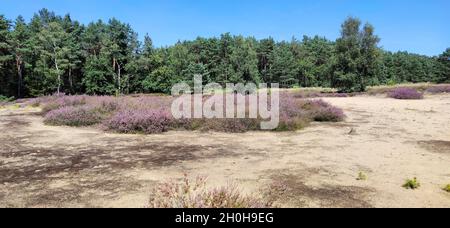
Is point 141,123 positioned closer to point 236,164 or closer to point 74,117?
point 74,117

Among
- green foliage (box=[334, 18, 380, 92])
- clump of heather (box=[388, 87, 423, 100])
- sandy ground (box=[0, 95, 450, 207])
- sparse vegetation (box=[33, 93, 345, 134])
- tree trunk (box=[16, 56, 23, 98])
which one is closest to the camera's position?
sandy ground (box=[0, 95, 450, 207])

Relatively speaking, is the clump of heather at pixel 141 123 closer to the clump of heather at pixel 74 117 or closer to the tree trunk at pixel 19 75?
the clump of heather at pixel 74 117

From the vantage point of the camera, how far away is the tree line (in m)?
45.1

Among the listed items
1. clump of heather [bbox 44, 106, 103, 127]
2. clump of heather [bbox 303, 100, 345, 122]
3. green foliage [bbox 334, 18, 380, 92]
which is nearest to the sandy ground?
clump of heather [bbox 44, 106, 103, 127]

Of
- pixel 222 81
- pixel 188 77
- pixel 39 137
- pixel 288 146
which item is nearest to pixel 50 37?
pixel 188 77

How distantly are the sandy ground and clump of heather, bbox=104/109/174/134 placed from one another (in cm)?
71

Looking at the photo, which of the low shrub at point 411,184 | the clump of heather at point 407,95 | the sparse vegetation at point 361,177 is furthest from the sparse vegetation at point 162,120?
the clump of heather at point 407,95

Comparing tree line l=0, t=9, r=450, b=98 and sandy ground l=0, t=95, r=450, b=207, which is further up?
tree line l=0, t=9, r=450, b=98

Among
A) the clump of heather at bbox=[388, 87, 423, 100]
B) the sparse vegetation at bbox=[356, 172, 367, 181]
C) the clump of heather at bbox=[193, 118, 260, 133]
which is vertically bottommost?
the sparse vegetation at bbox=[356, 172, 367, 181]

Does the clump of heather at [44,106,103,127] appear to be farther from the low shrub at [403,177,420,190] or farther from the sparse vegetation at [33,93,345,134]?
the low shrub at [403,177,420,190]

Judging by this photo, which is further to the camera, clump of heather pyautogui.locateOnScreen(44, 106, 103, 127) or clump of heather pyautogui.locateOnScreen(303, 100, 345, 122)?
clump of heather pyautogui.locateOnScreen(303, 100, 345, 122)

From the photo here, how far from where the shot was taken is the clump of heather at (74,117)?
14422mm

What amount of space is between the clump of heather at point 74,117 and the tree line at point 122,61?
114 feet

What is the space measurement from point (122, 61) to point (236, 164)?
61.5m
